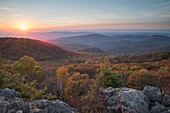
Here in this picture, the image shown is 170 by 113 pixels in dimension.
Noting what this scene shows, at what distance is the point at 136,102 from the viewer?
427cm

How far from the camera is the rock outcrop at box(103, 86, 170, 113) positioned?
4.14 meters

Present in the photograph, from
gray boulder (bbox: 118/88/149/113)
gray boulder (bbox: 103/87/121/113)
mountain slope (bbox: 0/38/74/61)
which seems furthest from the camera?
mountain slope (bbox: 0/38/74/61)

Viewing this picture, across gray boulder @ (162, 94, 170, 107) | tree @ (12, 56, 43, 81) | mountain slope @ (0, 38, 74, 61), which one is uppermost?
tree @ (12, 56, 43, 81)

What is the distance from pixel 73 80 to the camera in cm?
718

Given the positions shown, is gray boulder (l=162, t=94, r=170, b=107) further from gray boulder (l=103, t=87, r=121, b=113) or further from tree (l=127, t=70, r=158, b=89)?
tree (l=127, t=70, r=158, b=89)

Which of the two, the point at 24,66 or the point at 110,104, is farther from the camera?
the point at 24,66

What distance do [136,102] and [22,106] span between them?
13.6 ft

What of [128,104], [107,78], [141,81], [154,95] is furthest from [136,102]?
[141,81]

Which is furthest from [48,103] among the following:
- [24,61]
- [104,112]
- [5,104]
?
[24,61]

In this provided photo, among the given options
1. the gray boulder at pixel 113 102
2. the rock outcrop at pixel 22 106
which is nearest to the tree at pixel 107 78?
the gray boulder at pixel 113 102

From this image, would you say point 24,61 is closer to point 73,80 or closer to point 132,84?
point 73,80

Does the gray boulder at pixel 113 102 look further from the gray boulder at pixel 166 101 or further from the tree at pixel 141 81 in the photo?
the tree at pixel 141 81

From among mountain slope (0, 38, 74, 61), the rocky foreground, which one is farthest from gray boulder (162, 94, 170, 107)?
mountain slope (0, 38, 74, 61)

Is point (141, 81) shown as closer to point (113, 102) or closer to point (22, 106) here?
point (113, 102)
